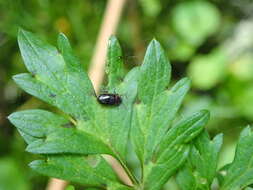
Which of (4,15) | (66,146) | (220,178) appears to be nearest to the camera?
(66,146)

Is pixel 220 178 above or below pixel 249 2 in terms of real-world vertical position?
below

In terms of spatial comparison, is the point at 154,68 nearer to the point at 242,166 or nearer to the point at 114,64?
the point at 114,64

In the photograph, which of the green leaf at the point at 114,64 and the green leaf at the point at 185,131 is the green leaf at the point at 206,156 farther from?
the green leaf at the point at 114,64

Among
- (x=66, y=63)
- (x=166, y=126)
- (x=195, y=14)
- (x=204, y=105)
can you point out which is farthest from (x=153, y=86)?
(x=195, y=14)

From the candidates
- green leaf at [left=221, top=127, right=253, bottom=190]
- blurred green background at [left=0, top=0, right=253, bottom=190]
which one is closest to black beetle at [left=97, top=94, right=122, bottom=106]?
green leaf at [left=221, top=127, right=253, bottom=190]

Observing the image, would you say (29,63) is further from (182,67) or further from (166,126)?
(182,67)

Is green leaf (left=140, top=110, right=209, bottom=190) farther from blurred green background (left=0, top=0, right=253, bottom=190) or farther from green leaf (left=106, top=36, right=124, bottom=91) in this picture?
blurred green background (left=0, top=0, right=253, bottom=190)
